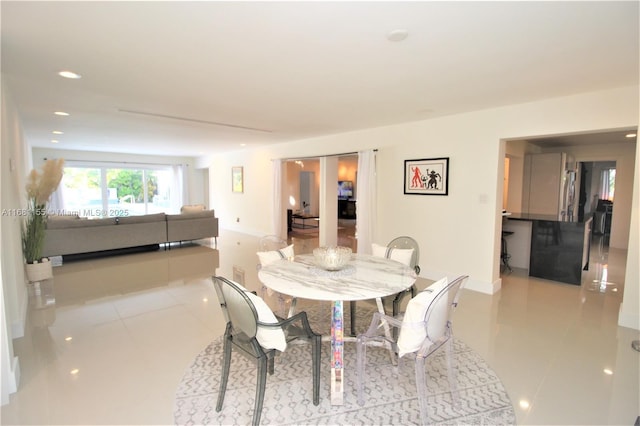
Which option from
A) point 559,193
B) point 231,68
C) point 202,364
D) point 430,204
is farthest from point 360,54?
point 559,193

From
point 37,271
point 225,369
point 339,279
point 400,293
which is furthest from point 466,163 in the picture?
point 37,271

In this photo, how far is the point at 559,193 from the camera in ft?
19.6

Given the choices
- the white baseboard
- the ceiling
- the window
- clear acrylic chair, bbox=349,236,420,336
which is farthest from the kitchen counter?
the window

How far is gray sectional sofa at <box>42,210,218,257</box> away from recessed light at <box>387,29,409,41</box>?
5716mm

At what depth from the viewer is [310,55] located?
237 centimetres

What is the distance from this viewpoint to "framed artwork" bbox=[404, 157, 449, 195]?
4477mm

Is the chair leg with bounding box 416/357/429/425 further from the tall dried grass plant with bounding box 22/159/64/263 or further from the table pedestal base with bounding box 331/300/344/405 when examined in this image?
the tall dried grass plant with bounding box 22/159/64/263

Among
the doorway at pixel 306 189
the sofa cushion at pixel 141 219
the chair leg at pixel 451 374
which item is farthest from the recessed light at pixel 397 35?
the doorway at pixel 306 189

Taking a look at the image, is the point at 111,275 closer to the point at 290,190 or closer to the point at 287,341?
the point at 287,341

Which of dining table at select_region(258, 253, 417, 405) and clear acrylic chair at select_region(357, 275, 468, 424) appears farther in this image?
dining table at select_region(258, 253, 417, 405)

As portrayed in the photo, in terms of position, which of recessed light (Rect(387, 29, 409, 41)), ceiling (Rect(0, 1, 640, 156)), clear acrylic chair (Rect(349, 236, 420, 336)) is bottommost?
clear acrylic chair (Rect(349, 236, 420, 336))

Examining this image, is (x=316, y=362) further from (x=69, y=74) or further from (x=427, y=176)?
(x=427, y=176)

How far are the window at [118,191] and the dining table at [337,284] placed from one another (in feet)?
29.5

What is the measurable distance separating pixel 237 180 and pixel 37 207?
16.6ft
